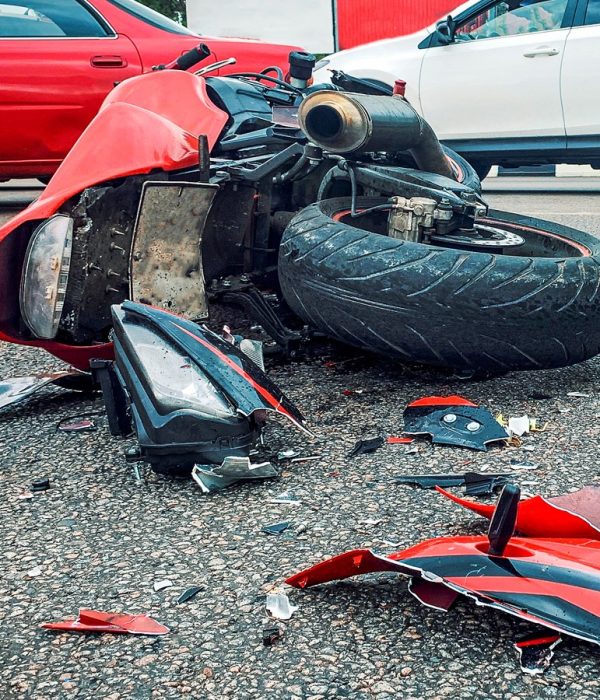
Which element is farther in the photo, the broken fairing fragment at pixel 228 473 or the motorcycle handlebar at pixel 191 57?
the motorcycle handlebar at pixel 191 57

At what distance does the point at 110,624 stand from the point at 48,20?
5835 millimetres

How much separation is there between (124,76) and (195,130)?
345cm

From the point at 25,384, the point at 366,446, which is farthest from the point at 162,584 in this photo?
the point at 25,384

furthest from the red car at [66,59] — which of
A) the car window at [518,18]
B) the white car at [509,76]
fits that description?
the car window at [518,18]

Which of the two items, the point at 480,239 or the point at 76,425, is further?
the point at 480,239

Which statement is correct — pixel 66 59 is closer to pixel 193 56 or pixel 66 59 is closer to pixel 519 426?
pixel 193 56

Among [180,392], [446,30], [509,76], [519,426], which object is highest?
[446,30]

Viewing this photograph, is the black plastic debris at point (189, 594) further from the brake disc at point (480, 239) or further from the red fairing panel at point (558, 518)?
the brake disc at point (480, 239)

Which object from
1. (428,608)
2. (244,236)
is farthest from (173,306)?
(428,608)

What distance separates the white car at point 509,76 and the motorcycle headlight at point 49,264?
6.12m

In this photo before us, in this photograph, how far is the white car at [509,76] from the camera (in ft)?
25.4

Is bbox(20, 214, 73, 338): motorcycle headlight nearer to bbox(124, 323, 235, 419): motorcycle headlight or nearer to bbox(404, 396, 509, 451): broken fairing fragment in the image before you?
bbox(124, 323, 235, 419): motorcycle headlight

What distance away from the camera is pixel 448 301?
2.67 metres

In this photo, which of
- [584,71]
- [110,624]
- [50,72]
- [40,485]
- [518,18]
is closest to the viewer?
[110,624]
